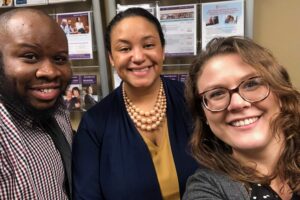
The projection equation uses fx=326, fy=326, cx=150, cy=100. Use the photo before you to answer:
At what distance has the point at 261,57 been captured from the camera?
0.90 meters

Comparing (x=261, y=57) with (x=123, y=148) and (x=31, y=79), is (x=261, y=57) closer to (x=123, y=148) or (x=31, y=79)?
(x=123, y=148)

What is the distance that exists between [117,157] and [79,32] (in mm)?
799

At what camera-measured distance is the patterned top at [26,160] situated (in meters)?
0.96

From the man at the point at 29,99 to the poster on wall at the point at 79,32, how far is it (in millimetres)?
567

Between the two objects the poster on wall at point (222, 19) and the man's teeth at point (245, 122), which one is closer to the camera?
the man's teeth at point (245, 122)

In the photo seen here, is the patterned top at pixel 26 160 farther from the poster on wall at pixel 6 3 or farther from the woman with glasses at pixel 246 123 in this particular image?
the poster on wall at pixel 6 3

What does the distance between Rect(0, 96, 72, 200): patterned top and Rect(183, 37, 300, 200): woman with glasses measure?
473 millimetres

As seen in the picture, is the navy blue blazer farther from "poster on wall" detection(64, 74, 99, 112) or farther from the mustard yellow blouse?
"poster on wall" detection(64, 74, 99, 112)

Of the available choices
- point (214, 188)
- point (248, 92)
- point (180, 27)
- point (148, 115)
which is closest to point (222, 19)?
point (180, 27)

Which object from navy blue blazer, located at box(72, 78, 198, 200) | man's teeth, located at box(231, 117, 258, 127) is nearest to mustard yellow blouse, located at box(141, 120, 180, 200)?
navy blue blazer, located at box(72, 78, 198, 200)

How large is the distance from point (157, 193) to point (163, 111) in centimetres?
32

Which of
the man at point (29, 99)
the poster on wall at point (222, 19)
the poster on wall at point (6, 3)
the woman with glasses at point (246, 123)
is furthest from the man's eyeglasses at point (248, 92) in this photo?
the poster on wall at point (6, 3)

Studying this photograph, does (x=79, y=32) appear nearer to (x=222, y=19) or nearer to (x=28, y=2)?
(x=28, y=2)

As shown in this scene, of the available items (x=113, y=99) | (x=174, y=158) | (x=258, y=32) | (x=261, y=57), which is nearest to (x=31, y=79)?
(x=113, y=99)
